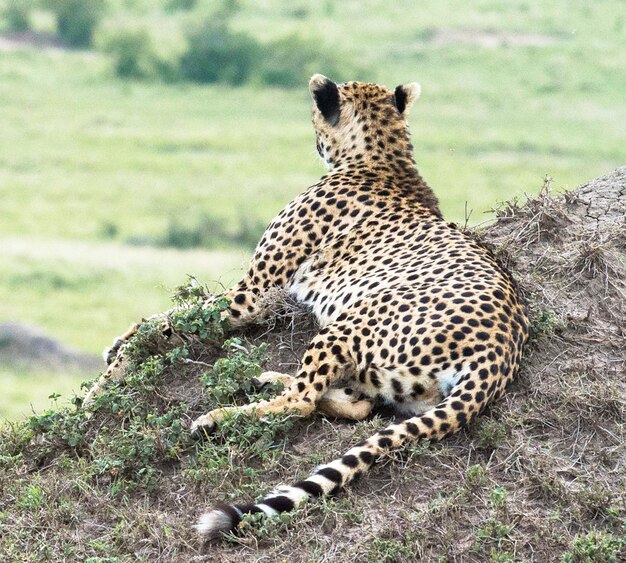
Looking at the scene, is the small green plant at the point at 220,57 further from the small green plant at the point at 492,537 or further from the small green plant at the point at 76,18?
the small green plant at the point at 492,537

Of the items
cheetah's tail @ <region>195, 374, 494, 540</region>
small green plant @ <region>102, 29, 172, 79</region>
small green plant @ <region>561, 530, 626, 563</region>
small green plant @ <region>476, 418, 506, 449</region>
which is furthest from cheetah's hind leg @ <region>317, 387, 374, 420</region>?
small green plant @ <region>102, 29, 172, 79</region>

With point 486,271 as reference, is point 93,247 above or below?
below

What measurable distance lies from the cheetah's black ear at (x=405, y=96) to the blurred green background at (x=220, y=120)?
13.8m

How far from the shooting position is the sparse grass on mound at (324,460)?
9.36ft

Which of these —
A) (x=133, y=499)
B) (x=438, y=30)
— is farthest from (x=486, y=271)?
(x=438, y=30)

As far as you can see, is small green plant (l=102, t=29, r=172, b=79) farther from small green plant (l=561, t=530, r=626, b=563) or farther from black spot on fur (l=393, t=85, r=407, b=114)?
small green plant (l=561, t=530, r=626, b=563)

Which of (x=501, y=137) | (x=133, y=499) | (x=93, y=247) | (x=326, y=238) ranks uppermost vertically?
(x=326, y=238)

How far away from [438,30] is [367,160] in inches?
980

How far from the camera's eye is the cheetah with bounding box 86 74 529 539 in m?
3.09

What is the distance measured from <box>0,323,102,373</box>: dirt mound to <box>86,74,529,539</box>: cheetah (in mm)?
13286

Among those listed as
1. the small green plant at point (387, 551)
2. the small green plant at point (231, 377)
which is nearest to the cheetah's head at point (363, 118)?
the small green plant at point (231, 377)

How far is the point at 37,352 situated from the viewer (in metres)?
18.1

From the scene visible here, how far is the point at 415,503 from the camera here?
296cm

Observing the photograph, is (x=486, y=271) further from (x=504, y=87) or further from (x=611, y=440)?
(x=504, y=87)
